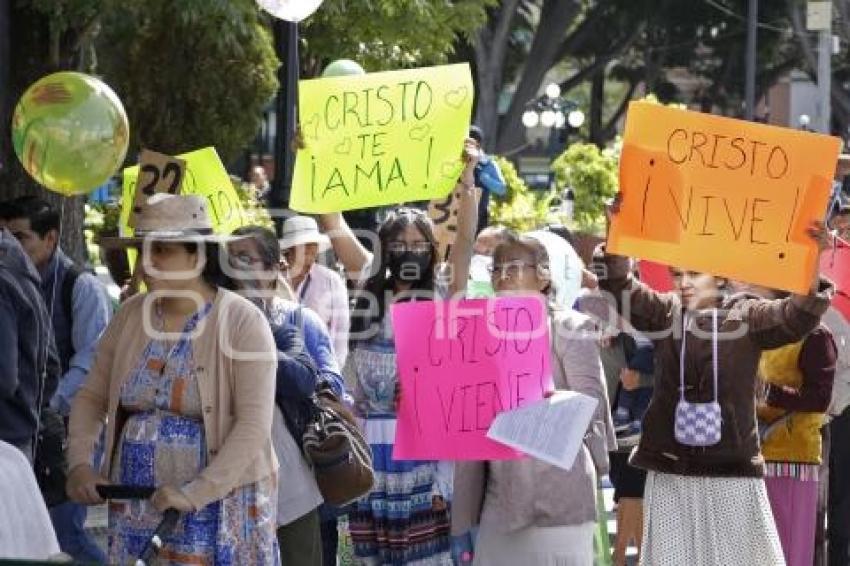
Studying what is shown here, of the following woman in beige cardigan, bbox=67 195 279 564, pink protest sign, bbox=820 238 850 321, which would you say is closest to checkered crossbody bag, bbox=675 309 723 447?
woman in beige cardigan, bbox=67 195 279 564

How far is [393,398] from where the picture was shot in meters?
7.78

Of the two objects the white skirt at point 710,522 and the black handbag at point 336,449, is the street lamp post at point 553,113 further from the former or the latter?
the black handbag at point 336,449

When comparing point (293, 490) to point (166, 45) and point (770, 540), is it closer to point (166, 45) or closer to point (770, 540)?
point (770, 540)

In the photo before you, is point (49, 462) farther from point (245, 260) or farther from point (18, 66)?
point (18, 66)

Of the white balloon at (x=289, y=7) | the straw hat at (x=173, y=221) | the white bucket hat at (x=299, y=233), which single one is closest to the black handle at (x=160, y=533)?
the straw hat at (x=173, y=221)

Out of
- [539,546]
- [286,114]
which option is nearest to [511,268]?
[539,546]

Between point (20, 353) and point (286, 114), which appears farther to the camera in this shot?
point (286, 114)

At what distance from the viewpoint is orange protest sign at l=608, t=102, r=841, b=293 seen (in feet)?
23.4

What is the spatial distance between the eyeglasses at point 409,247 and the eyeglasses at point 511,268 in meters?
0.46

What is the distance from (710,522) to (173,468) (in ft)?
8.03

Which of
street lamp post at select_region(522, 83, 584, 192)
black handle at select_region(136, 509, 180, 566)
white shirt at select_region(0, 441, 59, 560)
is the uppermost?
white shirt at select_region(0, 441, 59, 560)

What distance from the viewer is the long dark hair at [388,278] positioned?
7.86 m

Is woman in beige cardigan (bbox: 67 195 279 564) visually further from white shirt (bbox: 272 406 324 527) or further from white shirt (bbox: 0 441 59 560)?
white shirt (bbox: 272 406 324 527)

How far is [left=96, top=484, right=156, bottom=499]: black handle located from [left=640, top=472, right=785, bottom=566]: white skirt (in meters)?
2.49
